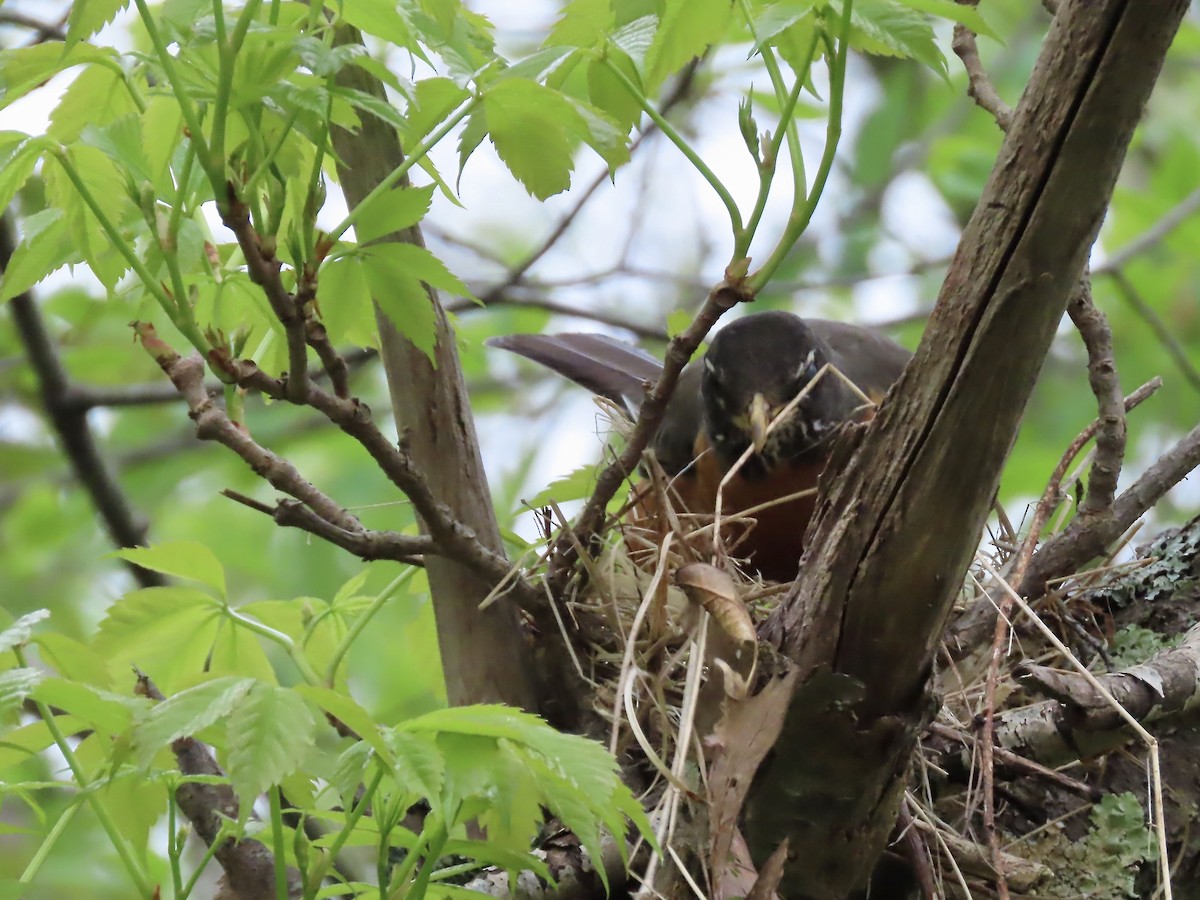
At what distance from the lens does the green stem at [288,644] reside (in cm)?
155

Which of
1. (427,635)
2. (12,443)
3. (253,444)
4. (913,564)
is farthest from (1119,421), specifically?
(12,443)

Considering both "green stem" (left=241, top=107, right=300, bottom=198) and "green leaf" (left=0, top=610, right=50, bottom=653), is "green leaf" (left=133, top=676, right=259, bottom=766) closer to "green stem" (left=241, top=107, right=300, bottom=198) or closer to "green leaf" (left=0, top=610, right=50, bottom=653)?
"green leaf" (left=0, top=610, right=50, bottom=653)

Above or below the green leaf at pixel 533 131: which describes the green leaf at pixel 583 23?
above

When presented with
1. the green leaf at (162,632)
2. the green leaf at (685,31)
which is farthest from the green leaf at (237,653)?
the green leaf at (685,31)

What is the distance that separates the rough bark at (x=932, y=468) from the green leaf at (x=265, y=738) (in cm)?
68

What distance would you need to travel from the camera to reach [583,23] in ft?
5.34

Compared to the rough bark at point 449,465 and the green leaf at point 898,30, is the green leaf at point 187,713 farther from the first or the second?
the green leaf at point 898,30

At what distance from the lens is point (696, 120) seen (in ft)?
18.7

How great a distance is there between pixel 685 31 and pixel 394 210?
1.40 ft

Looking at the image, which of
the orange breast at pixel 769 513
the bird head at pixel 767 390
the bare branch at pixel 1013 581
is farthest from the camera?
the bird head at pixel 767 390

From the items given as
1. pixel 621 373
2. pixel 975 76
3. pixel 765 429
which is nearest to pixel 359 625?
pixel 765 429

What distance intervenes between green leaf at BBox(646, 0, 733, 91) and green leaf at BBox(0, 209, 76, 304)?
79cm

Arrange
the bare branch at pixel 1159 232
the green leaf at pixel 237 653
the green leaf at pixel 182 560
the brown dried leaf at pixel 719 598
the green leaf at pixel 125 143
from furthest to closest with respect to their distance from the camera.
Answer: the bare branch at pixel 1159 232
the green leaf at pixel 237 653
the green leaf at pixel 182 560
the brown dried leaf at pixel 719 598
the green leaf at pixel 125 143

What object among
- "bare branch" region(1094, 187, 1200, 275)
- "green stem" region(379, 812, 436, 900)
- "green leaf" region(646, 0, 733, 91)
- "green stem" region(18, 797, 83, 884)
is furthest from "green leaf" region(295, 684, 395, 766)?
Answer: "bare branch" region(1094, 187, 1200, 275)
